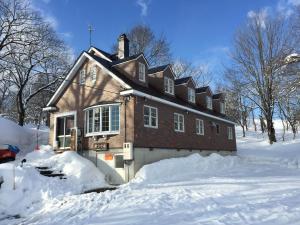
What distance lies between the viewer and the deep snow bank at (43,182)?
11.9m

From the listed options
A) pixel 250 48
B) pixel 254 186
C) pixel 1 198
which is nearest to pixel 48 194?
pixel 1 198

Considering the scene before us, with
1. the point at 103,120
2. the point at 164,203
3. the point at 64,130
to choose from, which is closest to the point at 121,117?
the point at 103,120

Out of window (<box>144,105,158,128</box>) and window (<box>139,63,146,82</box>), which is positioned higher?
window (<box>139,63,146,82</box>)

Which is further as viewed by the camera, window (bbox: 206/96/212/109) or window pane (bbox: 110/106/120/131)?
window (bbox: 206/96/212/109)

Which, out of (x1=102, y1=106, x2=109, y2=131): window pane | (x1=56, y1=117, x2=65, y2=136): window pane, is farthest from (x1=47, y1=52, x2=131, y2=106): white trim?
(x1=102, y1=106, x2=109, y2=131): window pane

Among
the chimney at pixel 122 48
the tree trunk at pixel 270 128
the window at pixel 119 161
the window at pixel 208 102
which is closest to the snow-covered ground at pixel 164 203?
the window at pixel 119 161

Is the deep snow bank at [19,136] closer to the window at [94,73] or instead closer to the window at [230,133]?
the window at [94,73]

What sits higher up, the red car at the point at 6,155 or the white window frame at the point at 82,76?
the white window frame at the point at 82,76

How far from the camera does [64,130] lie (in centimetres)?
2042

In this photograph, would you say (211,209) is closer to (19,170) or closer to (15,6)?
(19,170)

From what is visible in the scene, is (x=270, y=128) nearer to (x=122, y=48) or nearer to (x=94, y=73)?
(x=122, y=48)

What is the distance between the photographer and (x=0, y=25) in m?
29.7

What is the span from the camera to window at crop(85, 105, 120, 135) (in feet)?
57.2

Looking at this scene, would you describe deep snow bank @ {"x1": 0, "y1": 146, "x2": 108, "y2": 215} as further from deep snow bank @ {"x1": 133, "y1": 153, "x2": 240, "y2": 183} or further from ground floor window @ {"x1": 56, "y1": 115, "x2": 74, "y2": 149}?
deep snow bank @ {"x1": 133, "y1": 153, "x2": 240, "y2": 183}
